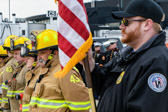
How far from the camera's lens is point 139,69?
7.09 ft

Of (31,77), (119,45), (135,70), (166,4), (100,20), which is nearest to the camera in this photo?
(135,70)

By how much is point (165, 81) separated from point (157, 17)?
631 millimetres

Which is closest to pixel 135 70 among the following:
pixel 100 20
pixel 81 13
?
pixel 81 13

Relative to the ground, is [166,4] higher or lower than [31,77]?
higher

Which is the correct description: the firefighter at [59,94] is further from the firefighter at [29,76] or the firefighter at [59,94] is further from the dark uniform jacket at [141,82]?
the dark uniform jacket at [141,82]

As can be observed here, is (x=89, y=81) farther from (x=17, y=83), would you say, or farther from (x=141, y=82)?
(x=17, y=83)

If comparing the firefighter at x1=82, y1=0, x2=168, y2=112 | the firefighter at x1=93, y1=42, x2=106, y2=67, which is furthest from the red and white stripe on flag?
the firefighter at x1=93, y1=42, x2=106, y2=67

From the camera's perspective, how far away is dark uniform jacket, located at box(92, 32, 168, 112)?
6.70ft

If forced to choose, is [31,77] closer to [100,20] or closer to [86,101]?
[86,101]

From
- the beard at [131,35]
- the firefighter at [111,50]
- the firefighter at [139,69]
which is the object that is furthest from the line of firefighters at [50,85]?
the firefighter at [111,50]

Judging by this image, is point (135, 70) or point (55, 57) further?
point (55, 57)

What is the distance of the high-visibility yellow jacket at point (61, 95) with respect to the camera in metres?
3.26

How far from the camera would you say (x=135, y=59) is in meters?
2.36

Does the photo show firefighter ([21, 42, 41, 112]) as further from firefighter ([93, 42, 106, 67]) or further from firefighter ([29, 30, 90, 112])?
firefighter ([93, 42, 106, 67])
